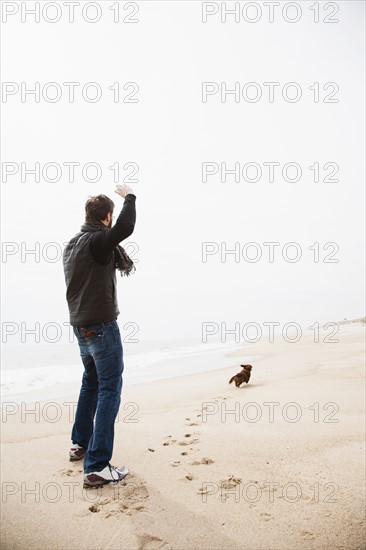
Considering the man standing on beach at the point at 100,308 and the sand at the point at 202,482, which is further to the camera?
the man standing on beach at the point at 100,308

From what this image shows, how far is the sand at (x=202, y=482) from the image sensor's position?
206cm

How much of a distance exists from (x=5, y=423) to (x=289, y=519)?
12.9ft

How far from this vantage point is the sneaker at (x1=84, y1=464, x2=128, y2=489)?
2605 mm

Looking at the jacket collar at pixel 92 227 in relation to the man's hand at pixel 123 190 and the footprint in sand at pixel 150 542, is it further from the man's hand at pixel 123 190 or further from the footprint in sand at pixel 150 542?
the footprint in sand at pixel 150 542

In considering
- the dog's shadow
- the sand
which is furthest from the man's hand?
the dog's shadow

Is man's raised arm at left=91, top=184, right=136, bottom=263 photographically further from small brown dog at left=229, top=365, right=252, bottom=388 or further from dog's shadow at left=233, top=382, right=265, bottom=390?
dog's shadow at left=233, top=382, right=265, bottom=390

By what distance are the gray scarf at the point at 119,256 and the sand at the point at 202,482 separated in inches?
67.3

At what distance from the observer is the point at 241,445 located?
342 cm

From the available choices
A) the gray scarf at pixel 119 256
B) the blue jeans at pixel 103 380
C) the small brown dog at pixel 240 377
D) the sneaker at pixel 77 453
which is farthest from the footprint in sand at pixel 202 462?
the small brown dog at pixel 240 377

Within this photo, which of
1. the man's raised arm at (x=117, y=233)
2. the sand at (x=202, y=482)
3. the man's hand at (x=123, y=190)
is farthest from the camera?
the man's hand at (x=123, y=190)

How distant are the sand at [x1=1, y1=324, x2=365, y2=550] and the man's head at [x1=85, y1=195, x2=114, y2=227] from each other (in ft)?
7.00

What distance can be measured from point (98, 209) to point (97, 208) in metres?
0.01

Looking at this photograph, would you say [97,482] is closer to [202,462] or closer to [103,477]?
[103,477]

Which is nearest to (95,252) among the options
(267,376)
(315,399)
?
(315,399)
